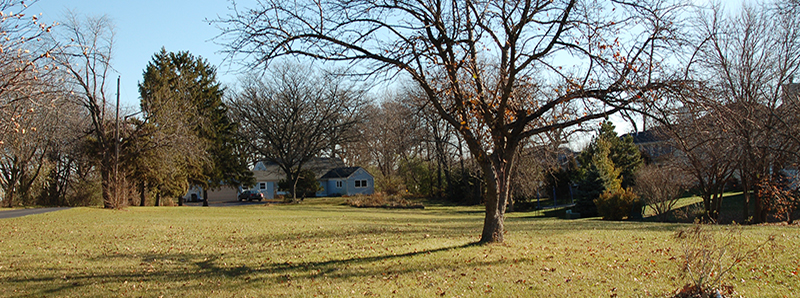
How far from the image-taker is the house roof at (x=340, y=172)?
53781 millimetres

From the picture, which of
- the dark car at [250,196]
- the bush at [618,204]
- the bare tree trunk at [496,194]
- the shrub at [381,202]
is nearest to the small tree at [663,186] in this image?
the bush at [618,204]

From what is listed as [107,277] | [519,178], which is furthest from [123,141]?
[519,178]

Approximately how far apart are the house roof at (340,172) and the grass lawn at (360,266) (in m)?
42.3

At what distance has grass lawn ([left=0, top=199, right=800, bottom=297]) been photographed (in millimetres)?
6184

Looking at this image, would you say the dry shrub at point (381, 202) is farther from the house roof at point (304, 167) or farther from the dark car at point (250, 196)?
the house roof at point (304, 167)

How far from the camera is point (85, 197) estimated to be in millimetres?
28234

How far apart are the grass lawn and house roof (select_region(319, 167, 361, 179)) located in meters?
42.3

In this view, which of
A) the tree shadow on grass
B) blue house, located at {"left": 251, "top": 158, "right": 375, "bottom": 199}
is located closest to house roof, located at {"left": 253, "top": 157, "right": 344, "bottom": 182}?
blue house, located at {"left": 251, "top": 158, "right": 375, "bottom": 199}

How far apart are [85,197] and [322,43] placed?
26.6m

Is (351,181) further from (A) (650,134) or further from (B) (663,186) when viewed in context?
(B) (663,186)

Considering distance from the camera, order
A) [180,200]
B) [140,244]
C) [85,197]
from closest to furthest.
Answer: [140,244] → [85,197] → [180,200]

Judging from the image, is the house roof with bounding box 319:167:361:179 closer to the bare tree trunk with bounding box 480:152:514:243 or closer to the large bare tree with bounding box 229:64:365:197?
the large bare tree with bounding box 229:64:365:197

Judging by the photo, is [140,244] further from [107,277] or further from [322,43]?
[322,43]

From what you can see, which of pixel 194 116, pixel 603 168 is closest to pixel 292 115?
pixel 194 116
